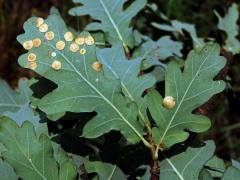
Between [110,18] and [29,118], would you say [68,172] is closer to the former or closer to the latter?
[29,118]

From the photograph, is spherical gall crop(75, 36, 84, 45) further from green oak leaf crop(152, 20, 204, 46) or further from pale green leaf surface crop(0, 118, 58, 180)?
green oak leaf crop(152, 20, 204, 46)

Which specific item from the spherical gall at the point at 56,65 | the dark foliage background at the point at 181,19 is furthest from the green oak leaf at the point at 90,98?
the dark foliage background at the point at 181,19

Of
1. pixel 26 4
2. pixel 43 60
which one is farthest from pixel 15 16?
pixel 43 60

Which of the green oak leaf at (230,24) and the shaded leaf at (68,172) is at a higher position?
the shaded leaf at (68,172)

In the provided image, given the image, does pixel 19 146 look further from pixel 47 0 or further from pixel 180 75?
pixel 47 0

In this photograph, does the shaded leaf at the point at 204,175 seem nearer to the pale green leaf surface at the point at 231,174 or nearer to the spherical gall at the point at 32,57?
the pale green leaf surface at the point at 231,174

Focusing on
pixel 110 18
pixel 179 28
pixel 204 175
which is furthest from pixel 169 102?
pixel 179 28
